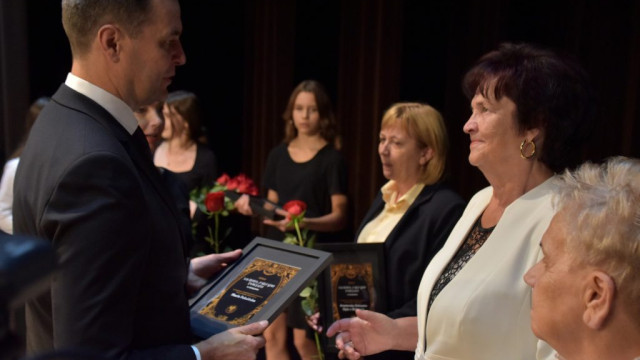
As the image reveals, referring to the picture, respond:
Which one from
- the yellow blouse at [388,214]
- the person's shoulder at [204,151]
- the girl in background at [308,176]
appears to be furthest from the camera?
the person's shoulder at [204,151]

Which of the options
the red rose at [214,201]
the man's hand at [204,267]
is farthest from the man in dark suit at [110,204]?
the red rose at [214,201]

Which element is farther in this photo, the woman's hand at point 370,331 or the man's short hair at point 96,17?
the woman's hand at point 370,331

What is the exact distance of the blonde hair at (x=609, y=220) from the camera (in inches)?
37.9

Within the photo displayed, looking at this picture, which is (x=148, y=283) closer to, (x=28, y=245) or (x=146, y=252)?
(x=146, y=252)

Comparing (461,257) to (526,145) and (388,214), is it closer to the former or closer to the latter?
(526,145)

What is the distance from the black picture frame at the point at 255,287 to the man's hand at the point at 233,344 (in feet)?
0.23

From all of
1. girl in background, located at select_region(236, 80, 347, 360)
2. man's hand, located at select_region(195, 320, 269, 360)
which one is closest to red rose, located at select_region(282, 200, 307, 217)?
girl in background, located at select_region(236, 80, 347, 360)

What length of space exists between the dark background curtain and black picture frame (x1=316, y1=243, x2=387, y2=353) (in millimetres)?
1652

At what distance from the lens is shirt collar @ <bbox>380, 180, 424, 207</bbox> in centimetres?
254

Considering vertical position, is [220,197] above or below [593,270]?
below

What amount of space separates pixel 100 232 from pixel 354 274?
51.4 inches

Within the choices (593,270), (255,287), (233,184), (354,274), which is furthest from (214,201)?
(593,270)

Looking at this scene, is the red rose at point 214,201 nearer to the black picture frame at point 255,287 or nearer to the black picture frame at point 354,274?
the black picture frame at point 354,274

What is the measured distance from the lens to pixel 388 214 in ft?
8.58
